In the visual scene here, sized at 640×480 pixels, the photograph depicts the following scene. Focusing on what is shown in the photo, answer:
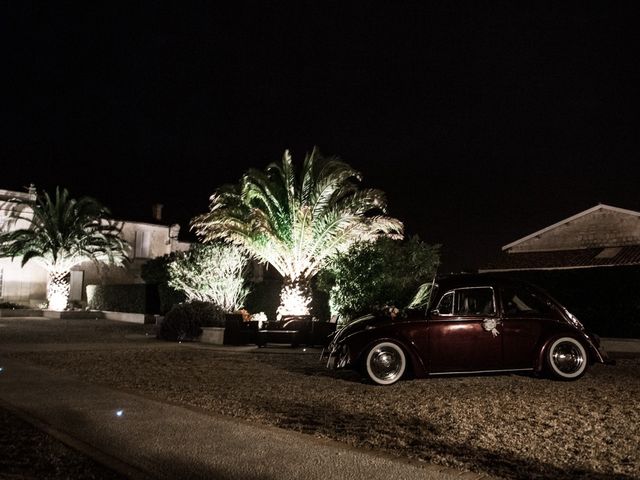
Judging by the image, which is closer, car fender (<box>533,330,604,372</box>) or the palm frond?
car fender (<box>533,330,604,372</box>)

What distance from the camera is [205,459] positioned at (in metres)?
4.98

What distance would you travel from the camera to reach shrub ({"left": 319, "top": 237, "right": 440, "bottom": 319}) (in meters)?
16.3

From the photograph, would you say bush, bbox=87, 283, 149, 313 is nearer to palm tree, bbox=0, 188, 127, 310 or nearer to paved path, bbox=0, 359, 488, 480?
palm tree, bbox=0, 188, 127, 310

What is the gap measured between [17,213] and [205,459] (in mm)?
36183

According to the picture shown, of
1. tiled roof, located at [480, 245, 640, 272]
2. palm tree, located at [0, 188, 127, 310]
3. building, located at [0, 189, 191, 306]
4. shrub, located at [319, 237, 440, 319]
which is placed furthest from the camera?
building, located at [0, 189, 191, 306]

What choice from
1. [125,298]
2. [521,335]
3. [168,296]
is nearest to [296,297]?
[521,335]

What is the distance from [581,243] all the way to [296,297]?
17.9m

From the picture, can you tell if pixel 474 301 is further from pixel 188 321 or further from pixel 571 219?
pixel 571 219

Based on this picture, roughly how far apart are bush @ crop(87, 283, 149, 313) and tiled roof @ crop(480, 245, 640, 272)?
16662 millimetres

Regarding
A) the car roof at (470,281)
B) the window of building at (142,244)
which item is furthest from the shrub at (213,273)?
the window of building at (142,244)

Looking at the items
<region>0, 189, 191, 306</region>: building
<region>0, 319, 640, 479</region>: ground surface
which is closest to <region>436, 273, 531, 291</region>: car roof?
<region>0, 319, 640, 479</region>: ground surface

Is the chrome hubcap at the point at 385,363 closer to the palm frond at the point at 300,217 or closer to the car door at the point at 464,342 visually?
the car door at the point at 464,342

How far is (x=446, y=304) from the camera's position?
962 cm

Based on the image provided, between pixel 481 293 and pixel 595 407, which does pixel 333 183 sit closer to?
pixel 481 293
